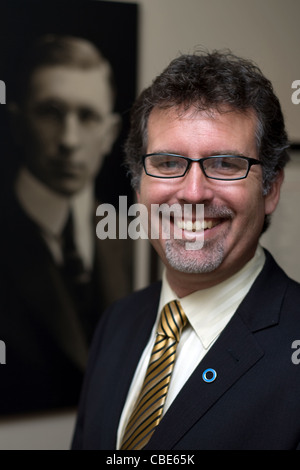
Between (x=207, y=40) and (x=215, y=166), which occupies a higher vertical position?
(x=207, y=40)

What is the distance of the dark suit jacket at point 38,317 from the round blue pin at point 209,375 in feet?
2.67

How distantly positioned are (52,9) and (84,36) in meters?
0.13

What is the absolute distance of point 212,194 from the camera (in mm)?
1210

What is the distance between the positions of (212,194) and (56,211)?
2.59ft

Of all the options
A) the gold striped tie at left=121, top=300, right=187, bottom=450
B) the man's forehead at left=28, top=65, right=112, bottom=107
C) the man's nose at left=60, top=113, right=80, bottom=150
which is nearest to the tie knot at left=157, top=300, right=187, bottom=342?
the gold striped tie at left=121, top=300, right=187, bottom=450

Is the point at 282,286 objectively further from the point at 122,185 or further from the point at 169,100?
the point at 122,185

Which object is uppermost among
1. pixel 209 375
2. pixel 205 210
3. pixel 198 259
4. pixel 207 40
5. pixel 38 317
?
pixel 207 40

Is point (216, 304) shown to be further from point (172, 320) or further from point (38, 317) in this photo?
point (38, 317)

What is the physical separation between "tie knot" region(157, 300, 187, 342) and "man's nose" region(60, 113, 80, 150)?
0.75m

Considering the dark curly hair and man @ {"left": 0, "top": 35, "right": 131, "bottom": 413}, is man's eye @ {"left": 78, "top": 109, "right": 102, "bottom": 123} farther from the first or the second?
the dark curly hair

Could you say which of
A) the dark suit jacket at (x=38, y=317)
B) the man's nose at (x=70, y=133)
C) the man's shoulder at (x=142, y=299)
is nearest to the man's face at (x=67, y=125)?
the man's nose at (x=70, y=133)

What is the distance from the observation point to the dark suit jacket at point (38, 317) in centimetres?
179

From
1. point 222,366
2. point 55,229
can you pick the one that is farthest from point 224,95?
point 55,229
